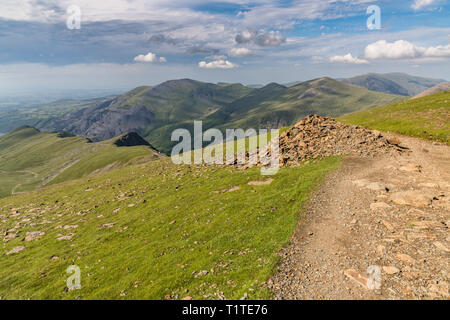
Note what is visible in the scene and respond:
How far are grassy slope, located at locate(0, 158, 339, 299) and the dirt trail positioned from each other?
1963mm

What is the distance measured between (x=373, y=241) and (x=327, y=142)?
27901 millimetres

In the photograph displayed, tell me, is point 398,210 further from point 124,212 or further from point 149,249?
point 124,212

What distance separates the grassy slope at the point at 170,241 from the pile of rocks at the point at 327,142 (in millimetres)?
4322

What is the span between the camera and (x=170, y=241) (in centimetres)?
2495

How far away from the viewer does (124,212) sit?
121 feet

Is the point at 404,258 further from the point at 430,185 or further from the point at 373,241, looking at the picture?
the point at 430,185

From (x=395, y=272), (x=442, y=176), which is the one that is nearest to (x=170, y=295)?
(x=395, y=272)

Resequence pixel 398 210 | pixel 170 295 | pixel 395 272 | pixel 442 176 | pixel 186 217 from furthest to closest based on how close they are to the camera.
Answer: pixel 186 217
pixel 442 176
pixel 398 210
pixel 170 295
pixel 395 272

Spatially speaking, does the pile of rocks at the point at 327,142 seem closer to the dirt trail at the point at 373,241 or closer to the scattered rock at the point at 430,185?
the dirt trail at the point at 373,241

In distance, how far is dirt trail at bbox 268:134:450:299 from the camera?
46.5 ft

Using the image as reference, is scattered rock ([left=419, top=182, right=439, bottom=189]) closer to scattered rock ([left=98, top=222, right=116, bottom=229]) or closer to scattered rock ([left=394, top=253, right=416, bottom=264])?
scattered rock ([left=394, top=253, right=416, bottom=264])

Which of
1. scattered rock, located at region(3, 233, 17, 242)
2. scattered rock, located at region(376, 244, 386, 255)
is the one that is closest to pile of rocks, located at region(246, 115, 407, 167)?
scattered rock, located at region(376, 244, 386, 255)

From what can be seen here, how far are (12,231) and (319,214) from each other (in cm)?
4810

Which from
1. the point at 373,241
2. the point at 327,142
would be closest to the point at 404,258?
the point at 373,241
